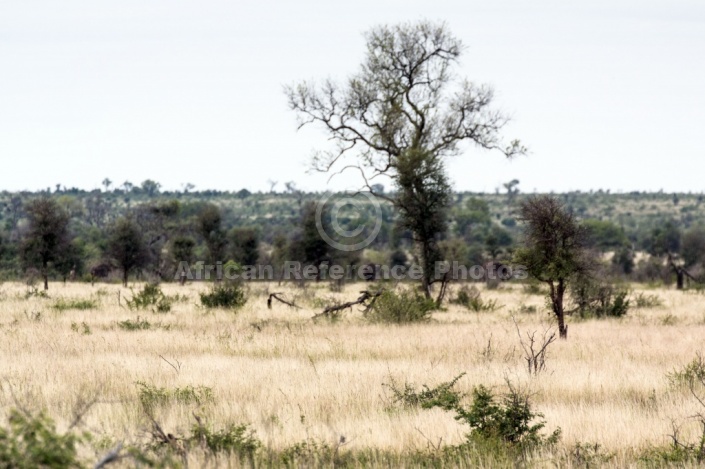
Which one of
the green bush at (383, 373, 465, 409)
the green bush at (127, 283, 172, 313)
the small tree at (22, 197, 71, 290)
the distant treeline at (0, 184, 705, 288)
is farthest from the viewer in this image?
the distant treeline at (0, 184, 705, 288)

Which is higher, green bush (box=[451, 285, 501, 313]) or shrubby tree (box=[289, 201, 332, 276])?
shrubby tree (box=[289, 201, 332, 276])

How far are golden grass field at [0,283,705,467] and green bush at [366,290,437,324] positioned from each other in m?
0.75

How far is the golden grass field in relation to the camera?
24.5ft

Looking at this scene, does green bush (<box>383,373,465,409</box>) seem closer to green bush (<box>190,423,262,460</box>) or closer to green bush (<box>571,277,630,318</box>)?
green bush (<box>190,423,262,460</box>)

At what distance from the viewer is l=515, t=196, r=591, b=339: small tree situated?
15102mm

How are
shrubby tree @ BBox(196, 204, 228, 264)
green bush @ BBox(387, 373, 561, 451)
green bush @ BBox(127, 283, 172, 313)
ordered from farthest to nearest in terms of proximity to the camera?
shrubby tree @ BBox(196, 204, 228, 264) < green bush @ BBox(127, 283, 172, 313) < green bush @ BBox(387, 373, 561, 451)

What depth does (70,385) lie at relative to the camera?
31.0ft

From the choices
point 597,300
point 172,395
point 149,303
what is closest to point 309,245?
point 149,303

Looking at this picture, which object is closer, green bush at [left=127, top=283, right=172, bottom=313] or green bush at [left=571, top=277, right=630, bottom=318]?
green bush at [left=127, top=283, right=172, bottom=313]

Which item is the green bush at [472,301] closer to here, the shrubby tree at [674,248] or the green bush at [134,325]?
the green bush at [134,325]

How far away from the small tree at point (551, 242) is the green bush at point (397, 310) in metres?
4.27

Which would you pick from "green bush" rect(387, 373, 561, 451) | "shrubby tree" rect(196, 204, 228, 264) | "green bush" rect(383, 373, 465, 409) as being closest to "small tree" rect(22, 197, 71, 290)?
"shrubby tree" rect(196, 204, 228, 264)

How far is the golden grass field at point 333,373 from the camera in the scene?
747cm

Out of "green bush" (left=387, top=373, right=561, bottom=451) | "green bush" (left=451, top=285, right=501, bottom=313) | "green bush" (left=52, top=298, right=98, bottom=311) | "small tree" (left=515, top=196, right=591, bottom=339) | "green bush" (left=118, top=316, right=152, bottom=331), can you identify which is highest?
"small tree" (left=515, top=196, right=591, bottom=339)
